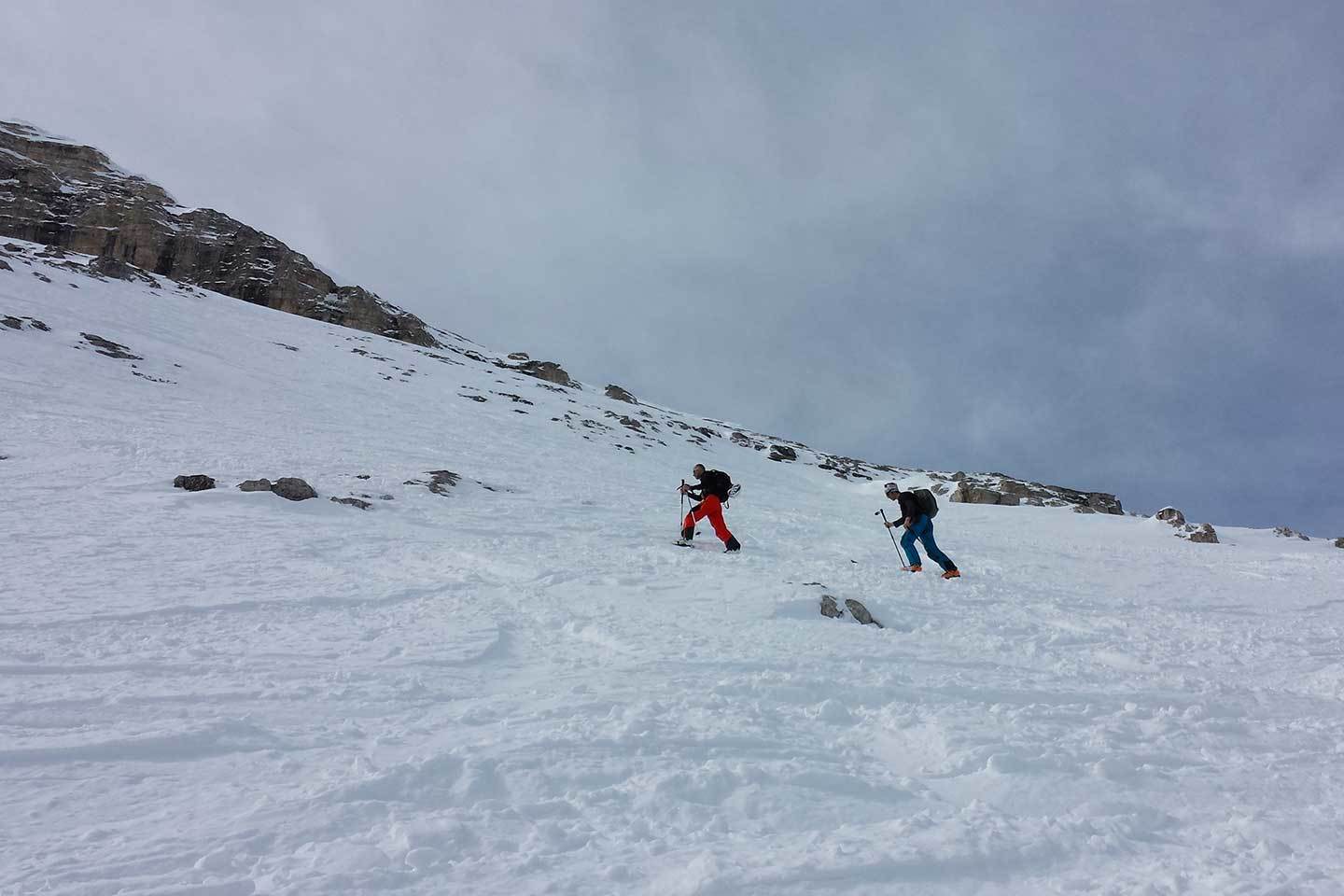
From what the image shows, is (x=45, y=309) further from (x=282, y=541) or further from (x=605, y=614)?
(x=605, y=614)

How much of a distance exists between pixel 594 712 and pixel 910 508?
8665mm

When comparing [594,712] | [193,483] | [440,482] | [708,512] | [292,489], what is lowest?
[193,483]

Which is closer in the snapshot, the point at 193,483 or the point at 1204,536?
the point at 193,483

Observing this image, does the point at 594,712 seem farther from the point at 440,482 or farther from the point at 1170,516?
the point at 1170,516

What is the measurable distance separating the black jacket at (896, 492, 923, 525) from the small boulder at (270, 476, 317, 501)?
10.4 meters

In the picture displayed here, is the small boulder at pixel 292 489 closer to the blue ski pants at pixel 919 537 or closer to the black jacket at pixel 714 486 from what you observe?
the black jacket at pixel 714 486

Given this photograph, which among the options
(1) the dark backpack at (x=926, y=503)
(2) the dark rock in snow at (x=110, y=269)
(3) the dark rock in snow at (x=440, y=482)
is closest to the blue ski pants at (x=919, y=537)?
(1) the dark backpack at (x=926, y=503)

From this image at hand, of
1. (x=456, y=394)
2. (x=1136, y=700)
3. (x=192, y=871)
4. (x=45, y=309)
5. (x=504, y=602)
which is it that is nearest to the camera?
(x=192, y=871)

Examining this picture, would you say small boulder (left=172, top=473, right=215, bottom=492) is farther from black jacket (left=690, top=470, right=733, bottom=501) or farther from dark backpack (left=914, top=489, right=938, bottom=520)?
dark backpack (left=914, top=489, right=938, bottom=520)

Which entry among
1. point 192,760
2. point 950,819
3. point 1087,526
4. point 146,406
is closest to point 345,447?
point 146,406

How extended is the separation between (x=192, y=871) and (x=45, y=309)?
30.1 m

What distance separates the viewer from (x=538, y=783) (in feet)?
11.2

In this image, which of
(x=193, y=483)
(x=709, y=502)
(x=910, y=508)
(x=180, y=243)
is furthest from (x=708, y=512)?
(x=180, y=243)

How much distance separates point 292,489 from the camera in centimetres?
1077
